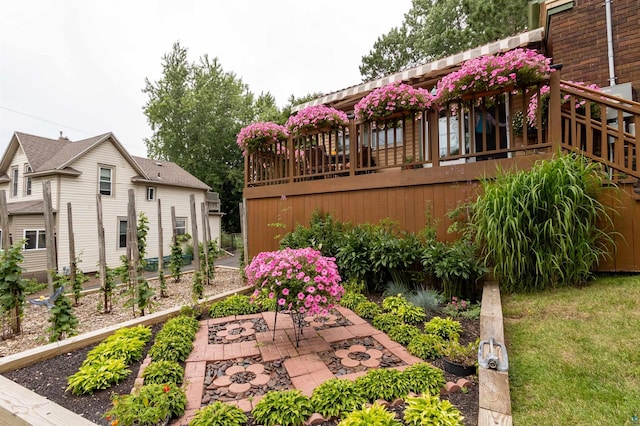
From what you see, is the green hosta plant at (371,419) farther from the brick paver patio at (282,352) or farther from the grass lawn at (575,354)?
the grass lawn at (575,354)

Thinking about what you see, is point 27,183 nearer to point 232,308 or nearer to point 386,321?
point 232,308

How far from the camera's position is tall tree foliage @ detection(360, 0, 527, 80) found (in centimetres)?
1076

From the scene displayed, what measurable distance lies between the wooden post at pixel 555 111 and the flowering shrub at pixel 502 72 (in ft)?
0.40

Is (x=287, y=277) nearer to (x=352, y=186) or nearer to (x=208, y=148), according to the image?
(x=352, y=186)

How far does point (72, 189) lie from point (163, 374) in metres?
13.2

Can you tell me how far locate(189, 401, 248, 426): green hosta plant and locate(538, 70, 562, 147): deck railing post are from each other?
153 inches

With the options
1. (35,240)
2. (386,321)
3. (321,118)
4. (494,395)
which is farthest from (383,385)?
(35,240)

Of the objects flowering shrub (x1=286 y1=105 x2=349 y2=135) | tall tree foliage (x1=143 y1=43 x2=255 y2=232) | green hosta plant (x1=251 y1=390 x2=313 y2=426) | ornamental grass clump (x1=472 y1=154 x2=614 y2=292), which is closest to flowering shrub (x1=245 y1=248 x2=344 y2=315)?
green hosta plant (x1=251 y1=390 x2=313 y2=426)

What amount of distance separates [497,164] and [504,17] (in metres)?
10.7

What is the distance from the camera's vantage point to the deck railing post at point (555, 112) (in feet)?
10.8

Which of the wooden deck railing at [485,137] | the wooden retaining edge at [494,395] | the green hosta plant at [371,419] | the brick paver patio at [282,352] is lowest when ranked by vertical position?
the brick paver patio at [282,352]

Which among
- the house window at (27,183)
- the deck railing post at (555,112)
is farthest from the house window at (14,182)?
the deck railing post at (555,112)

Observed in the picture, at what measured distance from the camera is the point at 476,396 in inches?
66.7

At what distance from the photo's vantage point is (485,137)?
12.2 ft
